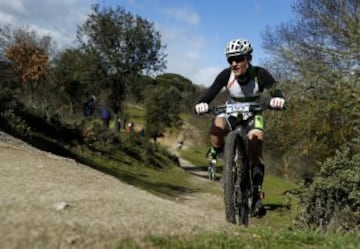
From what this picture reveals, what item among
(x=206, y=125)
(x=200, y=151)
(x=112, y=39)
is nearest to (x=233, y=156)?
(x=112, y=39)

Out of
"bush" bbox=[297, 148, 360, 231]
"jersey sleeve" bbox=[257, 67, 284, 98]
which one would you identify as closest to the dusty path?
"jersey sleeve" bbox=[257, 67, 284, 98]

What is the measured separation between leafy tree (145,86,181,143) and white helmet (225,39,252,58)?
148ft

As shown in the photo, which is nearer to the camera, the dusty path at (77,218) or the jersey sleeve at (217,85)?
the dusty path at (77,218)

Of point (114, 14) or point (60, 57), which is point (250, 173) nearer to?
point (114, 14)

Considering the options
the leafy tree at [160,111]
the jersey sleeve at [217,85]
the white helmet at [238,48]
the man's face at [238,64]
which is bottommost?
the jersey sleeve at [217,85]

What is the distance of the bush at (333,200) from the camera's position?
10695 mm

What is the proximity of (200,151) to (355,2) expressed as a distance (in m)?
46.0

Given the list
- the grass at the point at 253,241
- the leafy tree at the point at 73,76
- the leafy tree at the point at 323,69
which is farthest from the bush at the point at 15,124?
the leafy tree at the point at 73,76

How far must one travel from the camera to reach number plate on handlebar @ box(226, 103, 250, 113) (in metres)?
6.66

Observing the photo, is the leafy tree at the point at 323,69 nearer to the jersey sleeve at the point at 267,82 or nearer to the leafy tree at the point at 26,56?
the jersey sleeve at the point at 267,82

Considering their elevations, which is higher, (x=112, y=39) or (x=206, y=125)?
(x=112, y=39)

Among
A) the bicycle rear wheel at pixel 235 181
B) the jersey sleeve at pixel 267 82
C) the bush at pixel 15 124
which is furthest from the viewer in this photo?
the bush at pixel 15 124

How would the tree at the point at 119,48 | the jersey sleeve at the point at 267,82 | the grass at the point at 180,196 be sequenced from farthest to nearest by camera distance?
the tree at the point at 119,48 → the jersey sleeve at the point at 267,82 → the grass at the point at 180,196

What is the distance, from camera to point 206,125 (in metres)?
65.7
